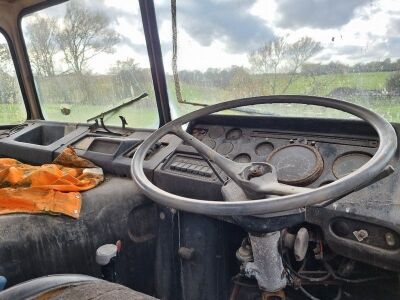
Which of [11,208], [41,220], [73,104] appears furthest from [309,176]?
[73,104]

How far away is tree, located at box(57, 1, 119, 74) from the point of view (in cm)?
210

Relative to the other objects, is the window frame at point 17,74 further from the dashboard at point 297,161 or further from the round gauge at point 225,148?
the round gauge at point 225,148

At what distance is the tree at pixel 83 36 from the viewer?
6.88ft

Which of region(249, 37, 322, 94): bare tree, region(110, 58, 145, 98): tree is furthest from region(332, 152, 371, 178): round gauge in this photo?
region(110, 58, 145, 98): tree

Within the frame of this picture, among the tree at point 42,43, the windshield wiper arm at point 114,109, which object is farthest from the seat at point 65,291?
Result: the tree at point 42,43

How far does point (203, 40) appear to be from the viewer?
1.69 meters

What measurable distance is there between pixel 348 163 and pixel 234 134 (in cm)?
51

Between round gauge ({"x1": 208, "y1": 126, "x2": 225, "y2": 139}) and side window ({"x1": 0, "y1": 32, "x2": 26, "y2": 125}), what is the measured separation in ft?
6.20

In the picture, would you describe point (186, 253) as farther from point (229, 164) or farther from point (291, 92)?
point (291, 92)

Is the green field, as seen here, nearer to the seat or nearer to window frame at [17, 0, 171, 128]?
window frame at [17, 0, 171, 128]

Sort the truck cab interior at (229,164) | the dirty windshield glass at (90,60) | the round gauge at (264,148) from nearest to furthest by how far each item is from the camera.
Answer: the truck cab interior at (229,164) → the round gauge at (264,148) → the dirty windshield glass at (90,60)

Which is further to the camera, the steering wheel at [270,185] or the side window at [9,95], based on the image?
the side window at [9,95]

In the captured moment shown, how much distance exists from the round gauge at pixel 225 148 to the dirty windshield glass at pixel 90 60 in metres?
0.59

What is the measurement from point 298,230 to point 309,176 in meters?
0.19
